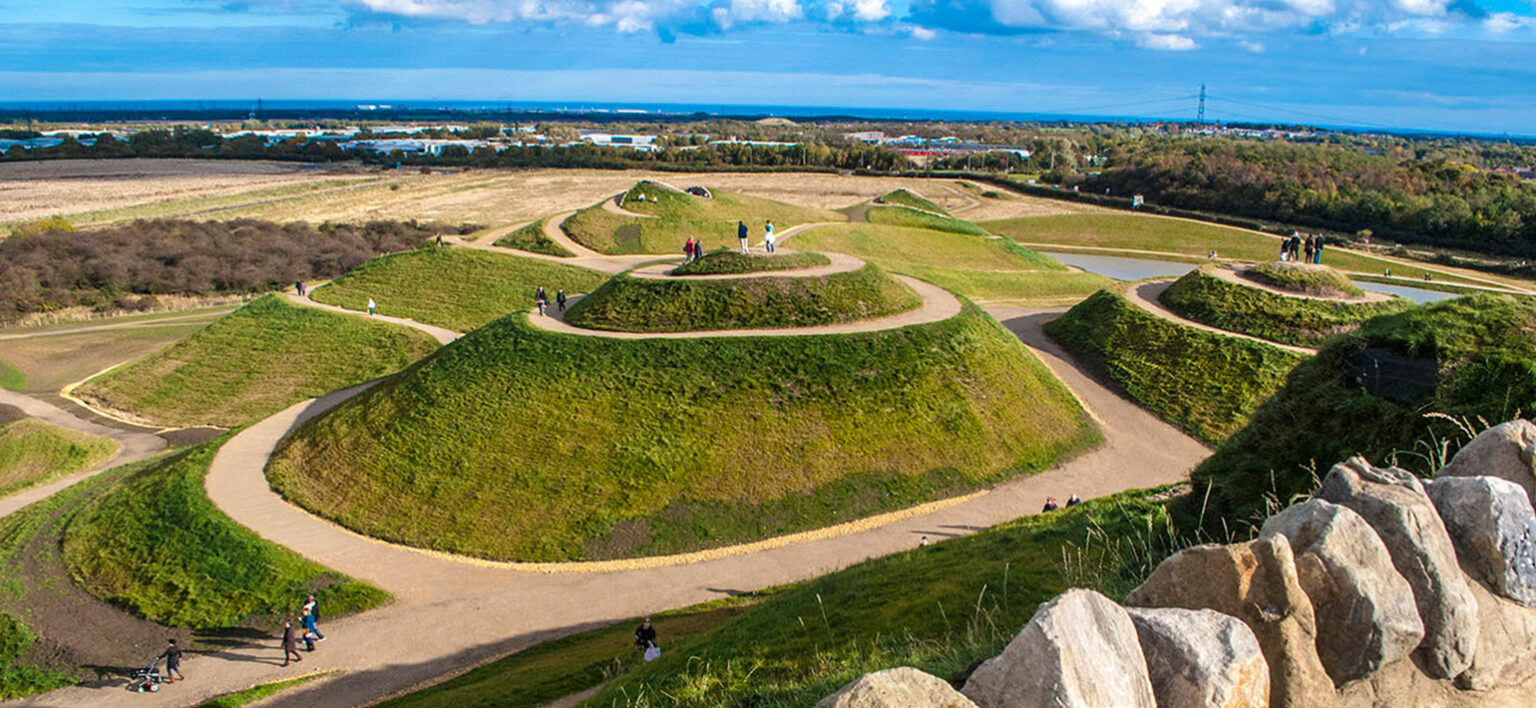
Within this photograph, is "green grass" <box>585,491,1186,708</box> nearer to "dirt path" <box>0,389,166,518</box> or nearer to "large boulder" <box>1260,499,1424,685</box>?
"large boulder" <box>1260,499,1424,685</box>

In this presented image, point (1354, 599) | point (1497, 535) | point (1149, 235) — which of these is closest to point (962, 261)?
point (1149, 235)

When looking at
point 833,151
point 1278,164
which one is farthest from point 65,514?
point 833,151

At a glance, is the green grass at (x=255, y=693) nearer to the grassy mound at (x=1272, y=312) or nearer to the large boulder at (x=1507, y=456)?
the large boulder at (x=1507, y=456)

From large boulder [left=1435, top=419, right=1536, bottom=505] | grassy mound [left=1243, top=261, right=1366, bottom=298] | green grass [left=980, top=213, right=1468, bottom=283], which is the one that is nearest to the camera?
large boulder [left=1435, top=419, right=1536, bottom=505]

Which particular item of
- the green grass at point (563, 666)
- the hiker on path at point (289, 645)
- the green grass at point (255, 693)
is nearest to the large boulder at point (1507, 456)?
the green grass at point (563, 666)

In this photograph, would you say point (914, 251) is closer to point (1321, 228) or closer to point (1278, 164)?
point (1321, 228)

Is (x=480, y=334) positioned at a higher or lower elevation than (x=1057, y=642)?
lower

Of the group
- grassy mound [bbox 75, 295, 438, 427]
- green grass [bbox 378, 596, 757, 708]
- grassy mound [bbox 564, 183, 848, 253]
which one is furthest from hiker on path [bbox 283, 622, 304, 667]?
grassy mound [bbox 564, 183, 848, 253]

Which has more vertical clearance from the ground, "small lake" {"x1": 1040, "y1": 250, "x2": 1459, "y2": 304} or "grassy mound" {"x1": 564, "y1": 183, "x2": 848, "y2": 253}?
"grassy mound" {"x1": 564, "y1": 183, "x2": 848, "y2": 253}

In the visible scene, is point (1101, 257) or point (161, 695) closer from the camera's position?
point (161, 695)
